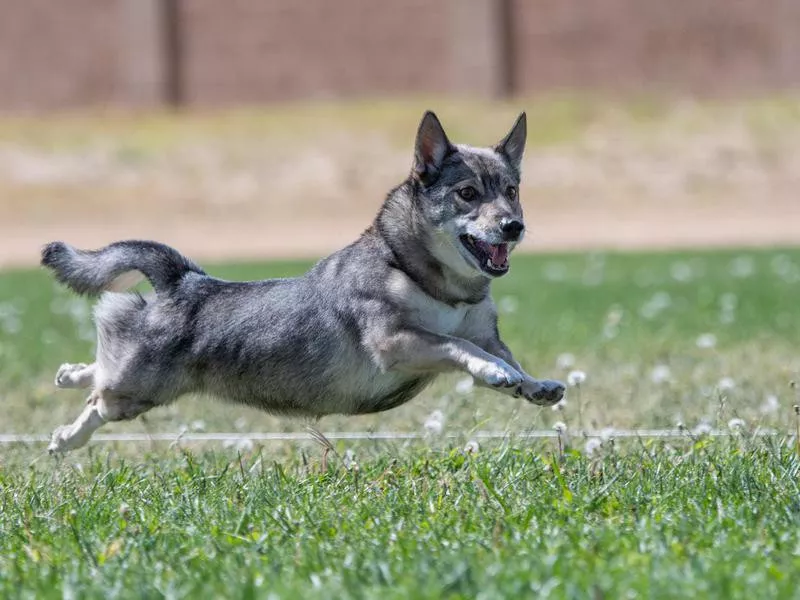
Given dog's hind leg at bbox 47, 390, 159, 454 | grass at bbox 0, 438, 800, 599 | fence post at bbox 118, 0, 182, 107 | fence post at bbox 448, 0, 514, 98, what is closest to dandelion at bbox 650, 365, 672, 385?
grass at bbox 0, 438, 800, 599

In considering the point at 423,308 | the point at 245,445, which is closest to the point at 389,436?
the point at 245,445

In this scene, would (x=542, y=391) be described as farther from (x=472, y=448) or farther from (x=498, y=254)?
(x=498, y=254)

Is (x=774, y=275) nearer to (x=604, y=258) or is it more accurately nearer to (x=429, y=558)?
(x=604, y=258)

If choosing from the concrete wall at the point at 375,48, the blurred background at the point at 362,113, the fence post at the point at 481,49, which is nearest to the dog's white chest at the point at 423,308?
the blurred background at the point at 362,113

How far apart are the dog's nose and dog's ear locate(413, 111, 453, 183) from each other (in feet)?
1.64

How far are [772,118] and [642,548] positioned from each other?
27651 millimetres

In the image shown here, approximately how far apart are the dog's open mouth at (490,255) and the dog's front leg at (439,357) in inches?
12.2

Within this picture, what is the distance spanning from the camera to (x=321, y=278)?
6535mm

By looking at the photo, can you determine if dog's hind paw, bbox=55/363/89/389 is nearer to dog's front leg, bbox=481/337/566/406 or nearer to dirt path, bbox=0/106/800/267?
dog's front leg, bbox=481/337/566/406

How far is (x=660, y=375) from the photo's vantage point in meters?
8.16

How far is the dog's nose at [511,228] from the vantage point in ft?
19.6

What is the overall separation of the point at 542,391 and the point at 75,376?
7.76ft

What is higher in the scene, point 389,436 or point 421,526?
point 421,526

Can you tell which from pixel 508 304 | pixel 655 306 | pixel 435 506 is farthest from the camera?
pixel 508 304
